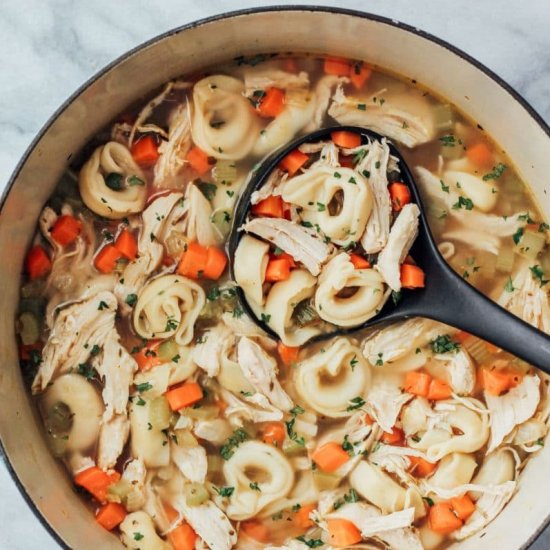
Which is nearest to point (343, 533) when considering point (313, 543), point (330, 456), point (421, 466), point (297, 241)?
point (313, 543)

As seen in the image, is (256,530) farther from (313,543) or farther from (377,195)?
(377,195)

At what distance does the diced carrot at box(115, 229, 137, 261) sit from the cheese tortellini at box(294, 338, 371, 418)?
0.79 meters

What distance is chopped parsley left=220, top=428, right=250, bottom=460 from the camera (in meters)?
3.72

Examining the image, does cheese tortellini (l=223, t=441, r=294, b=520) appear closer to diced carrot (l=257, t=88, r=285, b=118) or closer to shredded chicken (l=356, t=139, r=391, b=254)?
shredded chicken (l=356, t=139, r=391, b=254)

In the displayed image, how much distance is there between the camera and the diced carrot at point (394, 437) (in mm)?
3721

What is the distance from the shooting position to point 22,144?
3.76 metres

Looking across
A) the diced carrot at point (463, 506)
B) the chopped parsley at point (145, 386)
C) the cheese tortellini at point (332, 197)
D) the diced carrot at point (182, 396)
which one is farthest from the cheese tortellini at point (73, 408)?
the diced carrot at point (463, 506)

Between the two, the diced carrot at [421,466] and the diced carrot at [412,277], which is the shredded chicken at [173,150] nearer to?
Result: the diced carrot at [412,277]

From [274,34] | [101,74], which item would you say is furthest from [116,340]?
[274,34]

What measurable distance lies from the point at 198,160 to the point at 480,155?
1.08m

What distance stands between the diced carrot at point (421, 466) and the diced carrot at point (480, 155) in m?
1.17

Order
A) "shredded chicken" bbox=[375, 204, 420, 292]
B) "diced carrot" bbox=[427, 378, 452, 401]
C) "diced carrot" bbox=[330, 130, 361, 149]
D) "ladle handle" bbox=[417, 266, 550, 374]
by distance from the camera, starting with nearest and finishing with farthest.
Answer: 1. "ladle handle" bbox=[417, 266, 550, 374]
2. "shredded chicken" bbox=[375, 204, 420, 292]
3. "diced carrot" bbox=[330, 130, 361, 149]
4. "diced carrot" bbox=[427, 378, 452, 401]

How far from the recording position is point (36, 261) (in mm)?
3588

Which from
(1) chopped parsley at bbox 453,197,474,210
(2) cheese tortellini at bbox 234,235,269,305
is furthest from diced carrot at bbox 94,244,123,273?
(1) chopped parsley at bbox 453,197,474,210
